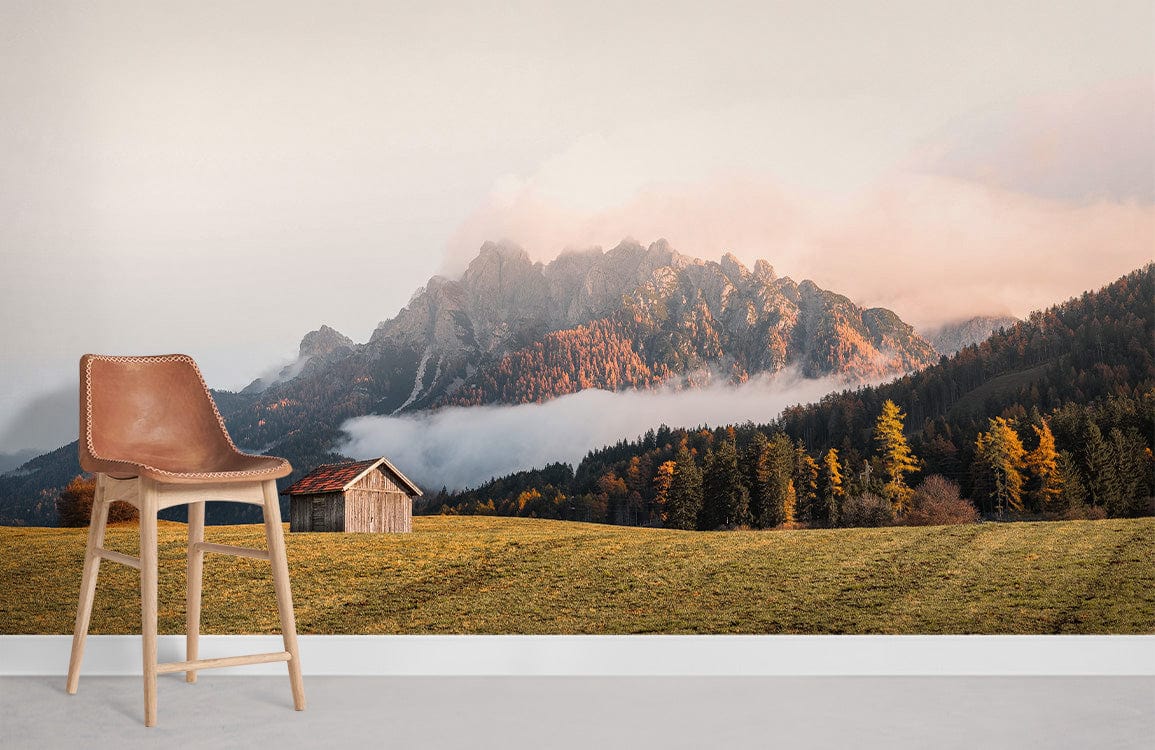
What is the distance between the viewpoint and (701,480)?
484 cm

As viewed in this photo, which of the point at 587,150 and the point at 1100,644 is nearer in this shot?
the point at 1100,644

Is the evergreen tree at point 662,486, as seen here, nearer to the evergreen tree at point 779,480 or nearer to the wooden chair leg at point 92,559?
the evergreen tree at point 779,480

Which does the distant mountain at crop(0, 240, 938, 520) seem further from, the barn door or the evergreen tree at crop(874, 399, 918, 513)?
the evergreen tree at crop(874, 399, 918, 513)

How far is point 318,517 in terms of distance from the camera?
16.1 ft

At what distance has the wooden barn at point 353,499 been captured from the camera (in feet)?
16.0

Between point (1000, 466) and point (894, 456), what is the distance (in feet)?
1.53

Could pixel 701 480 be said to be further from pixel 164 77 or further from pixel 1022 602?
pixel 164 77

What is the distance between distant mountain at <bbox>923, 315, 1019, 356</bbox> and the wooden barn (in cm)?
258

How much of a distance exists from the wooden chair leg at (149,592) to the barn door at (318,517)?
1.62 meters

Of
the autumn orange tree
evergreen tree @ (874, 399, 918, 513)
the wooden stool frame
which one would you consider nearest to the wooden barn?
the autumn orange tree

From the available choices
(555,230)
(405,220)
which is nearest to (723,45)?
(555,230)

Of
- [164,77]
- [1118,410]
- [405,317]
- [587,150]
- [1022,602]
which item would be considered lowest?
[1022,602]

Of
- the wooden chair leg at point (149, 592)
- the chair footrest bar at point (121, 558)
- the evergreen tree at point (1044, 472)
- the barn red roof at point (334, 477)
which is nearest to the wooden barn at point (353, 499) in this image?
the barn red roof at point (334, 477)

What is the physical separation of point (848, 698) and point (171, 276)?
361cm
